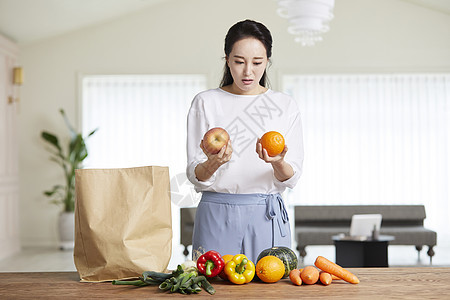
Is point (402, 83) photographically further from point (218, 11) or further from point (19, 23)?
point (19, 23)

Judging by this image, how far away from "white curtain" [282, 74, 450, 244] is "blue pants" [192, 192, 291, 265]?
6.41 meters

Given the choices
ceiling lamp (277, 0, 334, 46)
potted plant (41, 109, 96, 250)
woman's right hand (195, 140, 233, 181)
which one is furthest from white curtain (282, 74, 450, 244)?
woman's right hand (195, 140, 233, 181)

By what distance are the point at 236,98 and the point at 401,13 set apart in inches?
270

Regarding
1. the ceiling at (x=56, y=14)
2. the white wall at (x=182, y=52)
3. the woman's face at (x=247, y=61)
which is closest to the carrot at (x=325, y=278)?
the woman's face at (x=247, y=61)

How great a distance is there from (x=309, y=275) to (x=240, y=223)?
43 cm

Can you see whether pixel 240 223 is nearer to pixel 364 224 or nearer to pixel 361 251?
pixel 361 251

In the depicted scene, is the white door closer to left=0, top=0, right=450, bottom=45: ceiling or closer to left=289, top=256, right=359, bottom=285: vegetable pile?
left=0, top=0, right=450, bottom=45: ceiling

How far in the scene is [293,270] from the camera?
157cm

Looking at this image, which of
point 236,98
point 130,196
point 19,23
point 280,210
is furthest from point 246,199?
point 19,23

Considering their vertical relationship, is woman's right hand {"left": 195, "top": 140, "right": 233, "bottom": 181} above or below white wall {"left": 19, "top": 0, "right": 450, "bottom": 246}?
below

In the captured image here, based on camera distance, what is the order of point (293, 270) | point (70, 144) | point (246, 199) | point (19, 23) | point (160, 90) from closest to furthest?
point (293, 270), point (246, 199), point (19, 23), point (70, 144), point (160, 90)

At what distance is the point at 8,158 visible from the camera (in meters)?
7.59

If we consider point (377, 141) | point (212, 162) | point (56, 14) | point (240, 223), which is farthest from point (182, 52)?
point (212, 162)

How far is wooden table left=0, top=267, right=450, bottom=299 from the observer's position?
56.6 inches
